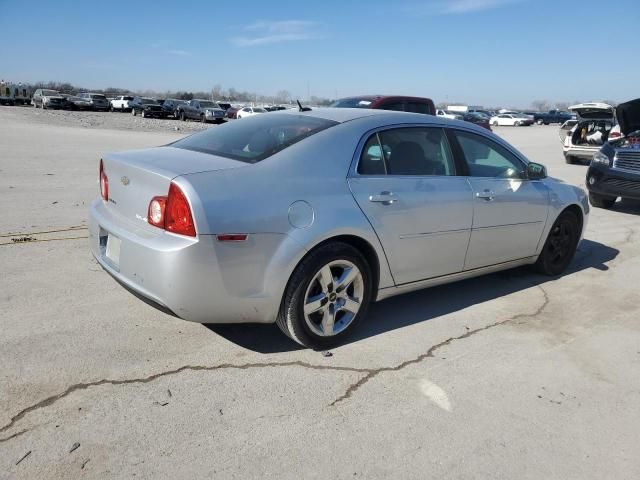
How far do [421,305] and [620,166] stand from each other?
6.24 m

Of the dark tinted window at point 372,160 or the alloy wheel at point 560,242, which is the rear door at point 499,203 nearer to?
the alloy wheel at point 560,242

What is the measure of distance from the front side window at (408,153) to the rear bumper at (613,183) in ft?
19.1

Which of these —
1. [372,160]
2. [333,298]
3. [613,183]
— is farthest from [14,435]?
[613,183]

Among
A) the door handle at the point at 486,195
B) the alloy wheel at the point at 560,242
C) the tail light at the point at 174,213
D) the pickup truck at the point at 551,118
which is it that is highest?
the pickup truck at the point at 551,118

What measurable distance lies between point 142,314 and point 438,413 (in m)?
2.23

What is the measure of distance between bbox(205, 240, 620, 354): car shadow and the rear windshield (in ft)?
4.03

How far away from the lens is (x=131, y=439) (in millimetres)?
2598

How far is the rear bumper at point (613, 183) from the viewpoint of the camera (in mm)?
8633

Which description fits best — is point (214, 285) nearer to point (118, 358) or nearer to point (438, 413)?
point (118, 358)

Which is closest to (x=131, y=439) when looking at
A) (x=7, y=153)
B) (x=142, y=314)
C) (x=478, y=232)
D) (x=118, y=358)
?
(x=118, y=358)

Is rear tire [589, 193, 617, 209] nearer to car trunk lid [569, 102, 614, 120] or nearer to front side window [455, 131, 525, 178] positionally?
front side window [455, 131, 525, 178]

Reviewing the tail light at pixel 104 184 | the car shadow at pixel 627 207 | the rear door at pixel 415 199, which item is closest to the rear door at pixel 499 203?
the rear door at pixel 415 199

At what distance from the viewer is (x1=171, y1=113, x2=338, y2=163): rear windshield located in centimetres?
356

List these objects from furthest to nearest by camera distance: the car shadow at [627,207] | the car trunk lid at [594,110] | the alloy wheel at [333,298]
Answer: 1. the car trunk lid at [594,110]
2. the car shadow at [627,207]
3. the alloy wheel at [333,298]
